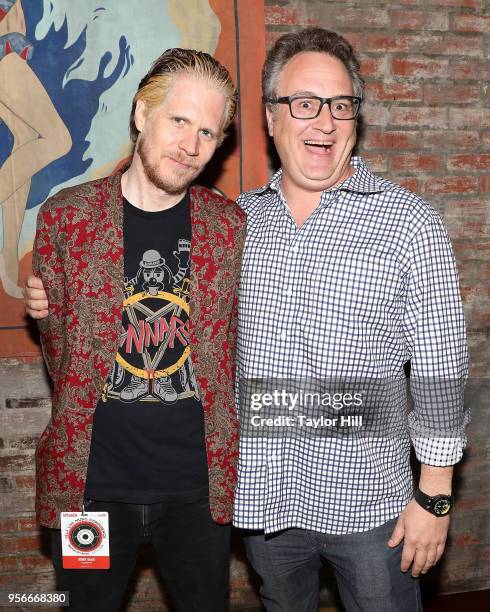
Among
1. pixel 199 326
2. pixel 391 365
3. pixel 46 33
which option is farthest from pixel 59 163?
pixel 391 365

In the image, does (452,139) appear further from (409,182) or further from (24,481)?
(24,481)

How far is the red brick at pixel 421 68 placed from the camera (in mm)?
2639

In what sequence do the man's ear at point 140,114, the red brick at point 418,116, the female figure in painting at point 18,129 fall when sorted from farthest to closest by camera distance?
1. the red brick at point 418,116
2. the female figure in painting at point 18,129
3. the man's ear at point 140,114

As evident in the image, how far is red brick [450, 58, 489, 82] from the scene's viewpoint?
268cm

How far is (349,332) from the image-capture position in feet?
6.01

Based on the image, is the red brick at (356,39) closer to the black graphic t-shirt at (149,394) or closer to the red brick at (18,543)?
the black graphic t-shirt at (149,394)

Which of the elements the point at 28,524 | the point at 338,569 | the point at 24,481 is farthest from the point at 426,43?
the point at 28,524

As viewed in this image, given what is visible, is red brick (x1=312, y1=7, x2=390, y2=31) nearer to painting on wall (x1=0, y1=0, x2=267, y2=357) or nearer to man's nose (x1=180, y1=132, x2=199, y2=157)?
painting on wall (x1=0, y1=0, x2=267, y2=357)

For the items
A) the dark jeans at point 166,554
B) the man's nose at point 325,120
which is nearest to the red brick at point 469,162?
the man's nose at point 325,120

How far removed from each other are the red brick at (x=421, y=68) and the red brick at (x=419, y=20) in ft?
0.39

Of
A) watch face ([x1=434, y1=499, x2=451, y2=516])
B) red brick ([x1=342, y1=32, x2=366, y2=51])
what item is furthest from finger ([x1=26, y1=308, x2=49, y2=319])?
red brick ([x1=342, y1=32, x2=366, y2=51])

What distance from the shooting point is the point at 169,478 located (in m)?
1.83

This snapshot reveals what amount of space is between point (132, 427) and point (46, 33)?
1.47m

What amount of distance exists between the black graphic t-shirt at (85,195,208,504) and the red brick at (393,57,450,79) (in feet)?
4.39
